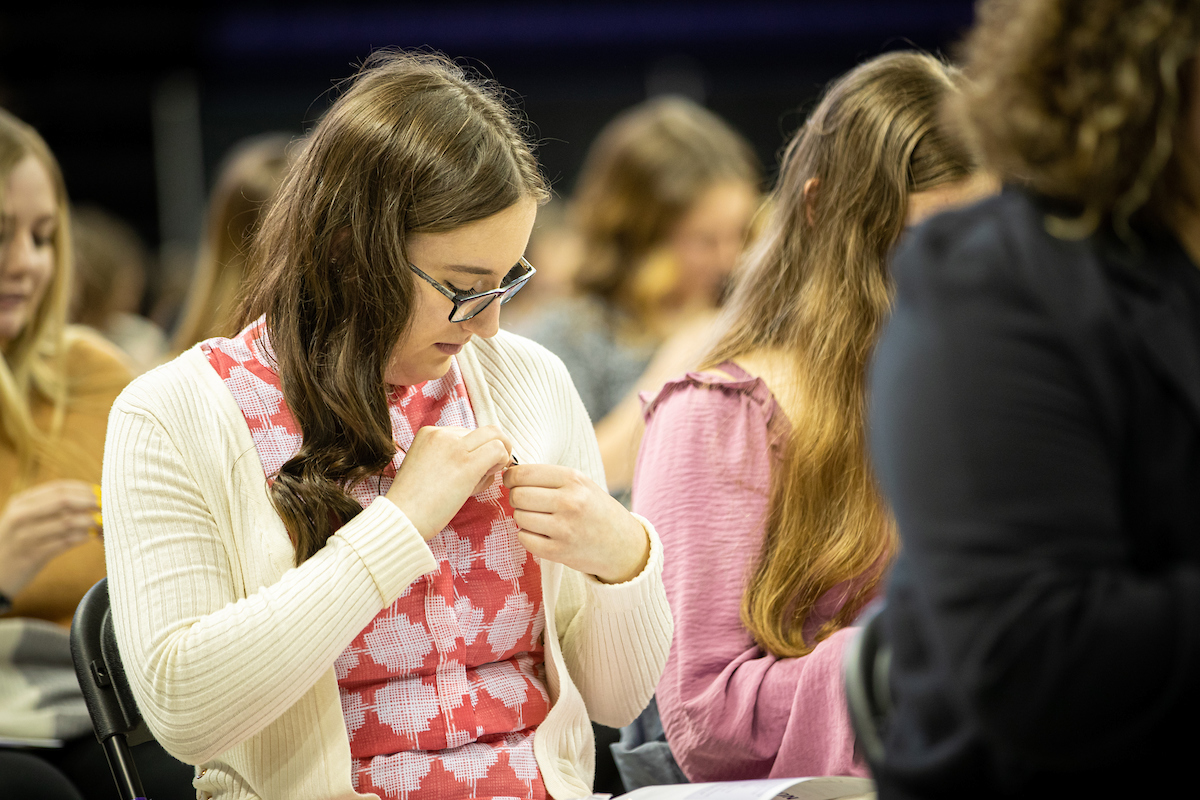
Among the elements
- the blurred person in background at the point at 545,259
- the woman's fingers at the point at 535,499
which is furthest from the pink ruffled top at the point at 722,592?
the blurred person in background at the point at 545,259

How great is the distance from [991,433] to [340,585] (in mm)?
709

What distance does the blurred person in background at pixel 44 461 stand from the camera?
1854 millimetres

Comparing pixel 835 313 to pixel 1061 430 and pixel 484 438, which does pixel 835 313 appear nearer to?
pixel 484 438

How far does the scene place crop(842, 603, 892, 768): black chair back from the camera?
90cm

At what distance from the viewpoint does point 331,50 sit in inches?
324

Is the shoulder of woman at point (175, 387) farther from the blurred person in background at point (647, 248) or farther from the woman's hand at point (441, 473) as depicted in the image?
the blurred person in background at point (647, 248)

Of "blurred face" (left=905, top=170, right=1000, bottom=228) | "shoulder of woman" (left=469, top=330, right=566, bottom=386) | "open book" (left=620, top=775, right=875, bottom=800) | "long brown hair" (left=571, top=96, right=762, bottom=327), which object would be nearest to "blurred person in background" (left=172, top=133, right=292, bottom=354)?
"long brown hair" (left=571, top=96, right=762, bottom=327)

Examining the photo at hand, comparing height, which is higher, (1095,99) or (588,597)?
(1095,99)

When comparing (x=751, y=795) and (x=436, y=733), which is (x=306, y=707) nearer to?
(x=436, y=733)

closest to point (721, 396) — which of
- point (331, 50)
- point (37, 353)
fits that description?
point (37, 353)

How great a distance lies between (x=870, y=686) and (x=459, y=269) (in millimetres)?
678

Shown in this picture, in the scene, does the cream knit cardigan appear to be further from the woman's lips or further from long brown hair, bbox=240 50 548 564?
the woman's lips

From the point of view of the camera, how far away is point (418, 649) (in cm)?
134

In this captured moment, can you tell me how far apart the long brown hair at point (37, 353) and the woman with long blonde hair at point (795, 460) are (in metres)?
1.11
